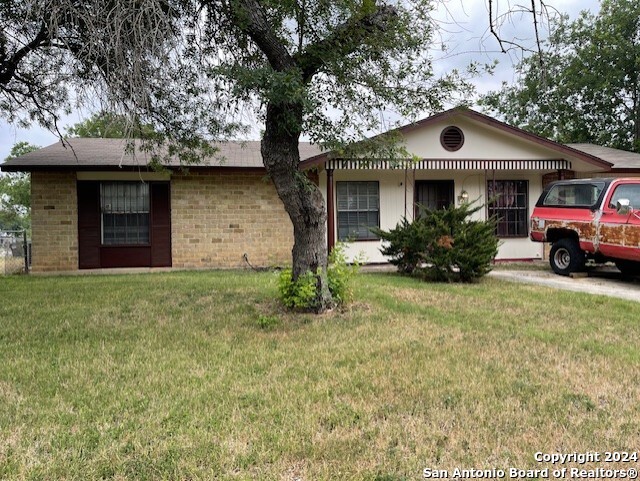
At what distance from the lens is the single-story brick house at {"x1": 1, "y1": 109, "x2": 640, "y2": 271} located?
37.7 ft

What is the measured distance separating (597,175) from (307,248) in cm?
1119

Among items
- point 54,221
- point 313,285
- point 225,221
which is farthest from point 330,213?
point 54,221

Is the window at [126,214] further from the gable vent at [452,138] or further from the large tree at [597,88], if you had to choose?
the large tree at [597,88]

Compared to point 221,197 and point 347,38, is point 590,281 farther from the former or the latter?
point 221,197

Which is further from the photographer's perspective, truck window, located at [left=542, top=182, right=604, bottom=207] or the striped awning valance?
the striped awning valance

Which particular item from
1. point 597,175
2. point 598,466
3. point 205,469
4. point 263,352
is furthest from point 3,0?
point 597,175

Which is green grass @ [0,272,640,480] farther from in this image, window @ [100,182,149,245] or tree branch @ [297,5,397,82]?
window @ [100,182,149,245]

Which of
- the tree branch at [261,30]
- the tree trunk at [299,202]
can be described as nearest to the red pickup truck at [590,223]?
the tree trunk at [299,202]

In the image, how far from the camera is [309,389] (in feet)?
12.0

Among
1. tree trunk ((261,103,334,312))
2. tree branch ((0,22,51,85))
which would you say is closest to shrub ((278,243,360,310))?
tree trunk ((261,103,334,312))

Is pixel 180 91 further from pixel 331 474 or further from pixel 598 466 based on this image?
pixel 598 466

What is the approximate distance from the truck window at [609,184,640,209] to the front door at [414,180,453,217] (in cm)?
474

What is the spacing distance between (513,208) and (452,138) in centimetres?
302

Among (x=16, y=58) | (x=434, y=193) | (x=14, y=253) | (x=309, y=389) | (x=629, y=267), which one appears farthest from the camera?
(x=14, y=253)
